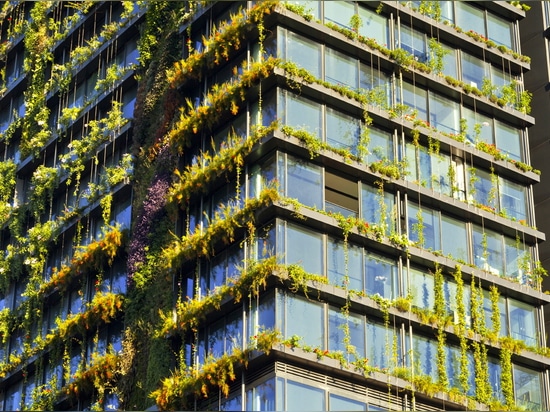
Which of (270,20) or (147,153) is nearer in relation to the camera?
(270,20)

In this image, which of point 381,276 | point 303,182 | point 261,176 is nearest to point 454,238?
point 381,276

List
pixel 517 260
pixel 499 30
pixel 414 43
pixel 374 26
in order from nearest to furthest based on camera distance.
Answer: pixel 517 260 < pixel 374 26 < pixel 414 43 < pixel 499 30

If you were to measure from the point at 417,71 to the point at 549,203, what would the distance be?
287 inches

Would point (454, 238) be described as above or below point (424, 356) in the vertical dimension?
above

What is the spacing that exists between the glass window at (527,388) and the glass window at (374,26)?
40.8 feet

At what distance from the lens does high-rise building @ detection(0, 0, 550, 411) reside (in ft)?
169

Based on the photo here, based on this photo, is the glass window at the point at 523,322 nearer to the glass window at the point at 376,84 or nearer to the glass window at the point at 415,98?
the glass window at the point at 415,98

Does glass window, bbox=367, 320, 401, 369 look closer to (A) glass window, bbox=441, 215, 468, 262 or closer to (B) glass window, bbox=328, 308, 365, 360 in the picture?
(B) glass window, bbox=328, 308, 365, 360

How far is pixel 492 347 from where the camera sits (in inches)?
2152

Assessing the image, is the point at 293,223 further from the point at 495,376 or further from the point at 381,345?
the point at 495,376

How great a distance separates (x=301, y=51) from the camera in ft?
182

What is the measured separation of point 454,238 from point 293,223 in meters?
6.96

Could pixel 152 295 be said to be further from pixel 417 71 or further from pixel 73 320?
pixel 417 71

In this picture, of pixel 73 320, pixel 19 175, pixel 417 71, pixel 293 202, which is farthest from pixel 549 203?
pixel 19 175
